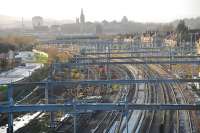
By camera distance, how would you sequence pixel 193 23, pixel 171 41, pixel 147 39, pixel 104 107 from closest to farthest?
pixel 104 107
pixel 171 41
pixel 147 39
pixel 193 23

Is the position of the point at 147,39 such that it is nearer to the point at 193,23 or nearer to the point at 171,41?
the point at 171,41

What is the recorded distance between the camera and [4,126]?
27.1 ft

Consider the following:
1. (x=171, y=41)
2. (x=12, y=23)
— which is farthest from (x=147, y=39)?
(x=12, y=23)

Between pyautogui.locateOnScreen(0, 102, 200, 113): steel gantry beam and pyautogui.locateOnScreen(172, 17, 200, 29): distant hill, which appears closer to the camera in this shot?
pyautogui.locateOnScreen(0, 102, 200, 113): steel gantry beam

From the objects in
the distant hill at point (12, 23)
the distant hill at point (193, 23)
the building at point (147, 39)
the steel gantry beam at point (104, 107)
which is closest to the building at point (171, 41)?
the building at point (147, 39)

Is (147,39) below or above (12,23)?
below

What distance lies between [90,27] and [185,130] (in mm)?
46990

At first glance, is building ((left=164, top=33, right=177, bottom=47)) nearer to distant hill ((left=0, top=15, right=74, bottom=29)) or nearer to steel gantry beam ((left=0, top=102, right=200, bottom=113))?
steel gantry beam ((left=0, top=102, right=200, bottom=113))

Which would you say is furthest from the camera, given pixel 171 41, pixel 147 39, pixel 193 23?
pixel 193 23

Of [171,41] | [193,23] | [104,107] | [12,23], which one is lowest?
[104,107]

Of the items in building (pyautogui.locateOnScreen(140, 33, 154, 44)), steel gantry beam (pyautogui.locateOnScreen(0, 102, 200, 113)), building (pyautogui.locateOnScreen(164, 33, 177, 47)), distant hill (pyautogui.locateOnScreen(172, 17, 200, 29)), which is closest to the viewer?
steel gantry beam (pyautogui.locateOnScreen(0, 102, 200, 113))

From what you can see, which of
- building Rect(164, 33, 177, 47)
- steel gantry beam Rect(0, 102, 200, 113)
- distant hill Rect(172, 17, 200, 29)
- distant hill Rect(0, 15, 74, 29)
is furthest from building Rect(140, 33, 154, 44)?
distant hill Rect(0, 15, 74, 29)

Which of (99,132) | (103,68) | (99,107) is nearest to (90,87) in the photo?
(103,68)

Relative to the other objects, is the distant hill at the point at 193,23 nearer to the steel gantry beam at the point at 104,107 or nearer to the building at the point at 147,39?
the building at the point at 147,39
